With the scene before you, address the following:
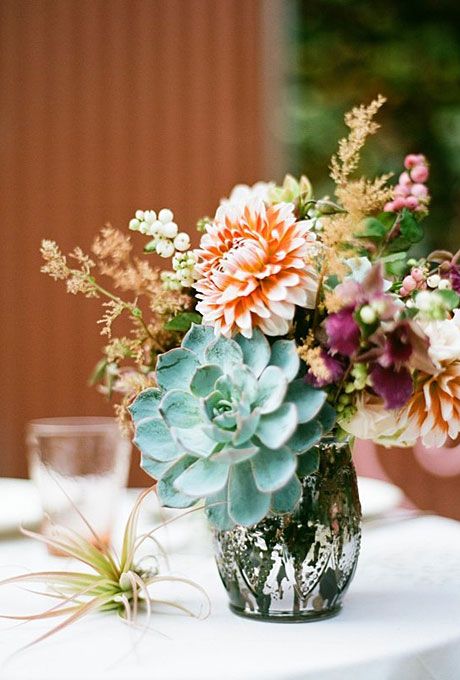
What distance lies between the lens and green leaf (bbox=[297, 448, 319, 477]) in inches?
27.9

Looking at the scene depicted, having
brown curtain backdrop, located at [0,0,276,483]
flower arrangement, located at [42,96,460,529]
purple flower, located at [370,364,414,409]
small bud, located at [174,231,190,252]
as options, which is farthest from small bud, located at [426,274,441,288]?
brown curtain backdrop, located at [0,0,276,483]

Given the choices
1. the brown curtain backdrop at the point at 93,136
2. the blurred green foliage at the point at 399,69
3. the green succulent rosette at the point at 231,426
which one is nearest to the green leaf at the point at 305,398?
the green succulent rosette at the point at 231,426

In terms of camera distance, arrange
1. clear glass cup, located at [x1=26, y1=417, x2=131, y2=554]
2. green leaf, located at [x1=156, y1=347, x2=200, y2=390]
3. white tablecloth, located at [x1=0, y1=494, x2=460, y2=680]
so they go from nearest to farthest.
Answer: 1. white tablecloth, located at [x1=0, y1=494, x2=460, y2=680]
2. green leaf, located at [x1=156, y1=347, x2=200, y2=390]
3. clear glass cup, located at [x1=26, y1=417, x2=131, y2=554]

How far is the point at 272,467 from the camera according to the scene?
67cm

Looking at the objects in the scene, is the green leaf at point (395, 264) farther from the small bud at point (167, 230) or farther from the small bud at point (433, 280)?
the small bud at point (167, 230)

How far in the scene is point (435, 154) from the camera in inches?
192

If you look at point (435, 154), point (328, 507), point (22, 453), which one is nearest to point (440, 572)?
point (328, 507)

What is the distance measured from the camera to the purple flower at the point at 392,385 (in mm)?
659

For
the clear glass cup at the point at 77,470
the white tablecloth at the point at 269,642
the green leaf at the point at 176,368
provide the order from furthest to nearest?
the clear glass cup at the point at 77,470, the green leaf at the point at 176,368, the white tablecloth at the point at 269,642

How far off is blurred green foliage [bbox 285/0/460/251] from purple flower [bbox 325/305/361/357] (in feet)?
13.9

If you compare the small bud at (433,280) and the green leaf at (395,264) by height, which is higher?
the green leaf at (395,264)

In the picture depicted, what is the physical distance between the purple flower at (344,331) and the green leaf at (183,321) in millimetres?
174

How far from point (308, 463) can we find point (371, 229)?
0.20 meters

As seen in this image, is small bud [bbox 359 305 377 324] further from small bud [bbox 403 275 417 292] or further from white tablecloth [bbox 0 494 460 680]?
white tablecloth [bbox 0 494 460 680]
